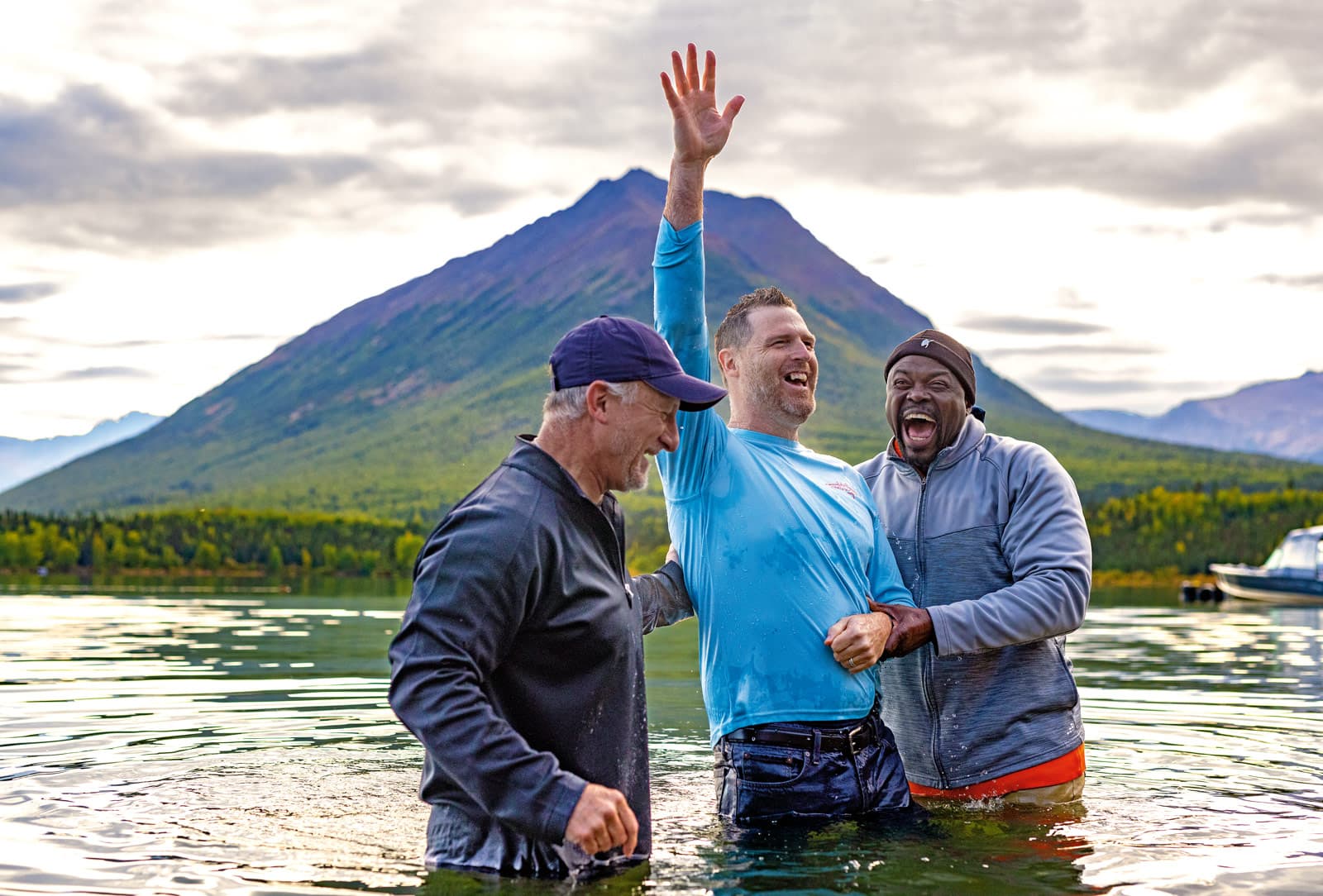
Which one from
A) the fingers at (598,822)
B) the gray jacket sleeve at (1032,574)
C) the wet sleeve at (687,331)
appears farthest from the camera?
the gray jacket sleeve at (1032,574)

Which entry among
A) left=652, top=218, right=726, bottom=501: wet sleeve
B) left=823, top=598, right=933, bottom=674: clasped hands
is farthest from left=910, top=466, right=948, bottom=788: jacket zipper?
left=652, top=218, right=726, bottom=501: wet sleeve

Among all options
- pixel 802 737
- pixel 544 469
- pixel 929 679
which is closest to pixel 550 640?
pixel 544 469

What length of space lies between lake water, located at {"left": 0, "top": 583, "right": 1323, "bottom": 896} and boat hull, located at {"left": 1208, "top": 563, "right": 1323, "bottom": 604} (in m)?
40.0

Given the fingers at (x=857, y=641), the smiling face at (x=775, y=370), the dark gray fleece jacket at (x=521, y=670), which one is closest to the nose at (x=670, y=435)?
the dark gray fleece jacket at (x=521, y=670)

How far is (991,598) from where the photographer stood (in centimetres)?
677

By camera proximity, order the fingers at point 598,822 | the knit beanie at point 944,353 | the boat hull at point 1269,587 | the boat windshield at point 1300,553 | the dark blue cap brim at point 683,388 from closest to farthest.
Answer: the fingers at point 598,822, the dark blue cap brim at point 683,388, the knit beanie at point 944,353, the boat hull at point 1269,587, the boat windshield at point 1300,553

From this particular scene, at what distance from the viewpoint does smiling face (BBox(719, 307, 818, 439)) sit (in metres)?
6.76

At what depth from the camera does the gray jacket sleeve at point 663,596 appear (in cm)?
649

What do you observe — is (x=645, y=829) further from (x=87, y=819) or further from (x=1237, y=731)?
(x=1237, y=731)

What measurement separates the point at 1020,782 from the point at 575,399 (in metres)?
3.50

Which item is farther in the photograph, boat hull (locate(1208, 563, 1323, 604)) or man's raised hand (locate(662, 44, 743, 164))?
boat hull (locate(1208, 563, 1323, 604))

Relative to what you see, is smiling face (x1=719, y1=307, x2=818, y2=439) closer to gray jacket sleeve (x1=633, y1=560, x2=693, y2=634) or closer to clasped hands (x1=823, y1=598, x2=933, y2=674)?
gray jacket sleeve (x1=633, y1=560, x2=693, y2=634)

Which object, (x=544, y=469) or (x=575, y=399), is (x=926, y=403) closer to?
(x=575, y=399)

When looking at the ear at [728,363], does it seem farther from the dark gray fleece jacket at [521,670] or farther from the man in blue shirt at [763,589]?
the dark gray fleece jacket at [521,670]
